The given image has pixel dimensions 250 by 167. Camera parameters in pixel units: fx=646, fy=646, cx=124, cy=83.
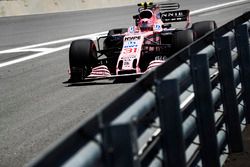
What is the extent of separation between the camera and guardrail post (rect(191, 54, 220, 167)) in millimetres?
5031

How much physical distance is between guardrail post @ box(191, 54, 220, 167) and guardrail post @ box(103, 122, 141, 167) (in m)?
2.11

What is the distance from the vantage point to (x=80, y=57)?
36.0ft

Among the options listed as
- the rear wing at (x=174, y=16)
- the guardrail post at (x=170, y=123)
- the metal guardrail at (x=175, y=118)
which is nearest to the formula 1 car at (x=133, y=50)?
the rear wing at (x=174, y=16)

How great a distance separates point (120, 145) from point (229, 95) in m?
3.34

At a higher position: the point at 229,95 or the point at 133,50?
the point at 229,95

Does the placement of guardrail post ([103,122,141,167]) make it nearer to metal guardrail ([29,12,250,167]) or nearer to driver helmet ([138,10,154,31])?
metal guardrail ([29,12,250,167])

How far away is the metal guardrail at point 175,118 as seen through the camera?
2840 millimetres

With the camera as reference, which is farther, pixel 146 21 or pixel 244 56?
pixel 146 21

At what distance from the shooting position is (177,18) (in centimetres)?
1398

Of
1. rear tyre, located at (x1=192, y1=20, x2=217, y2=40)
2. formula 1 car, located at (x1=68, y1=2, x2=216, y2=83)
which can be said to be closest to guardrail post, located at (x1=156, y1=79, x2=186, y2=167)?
formula 1 car, located at (x1=68, y1=2, x2=216, y2=83)

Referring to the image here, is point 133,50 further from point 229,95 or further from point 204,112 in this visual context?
point 204,112

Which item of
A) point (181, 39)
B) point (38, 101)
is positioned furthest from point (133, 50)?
point (38, 101)

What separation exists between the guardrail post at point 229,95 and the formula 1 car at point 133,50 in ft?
14.0

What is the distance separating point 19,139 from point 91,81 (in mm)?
4310
